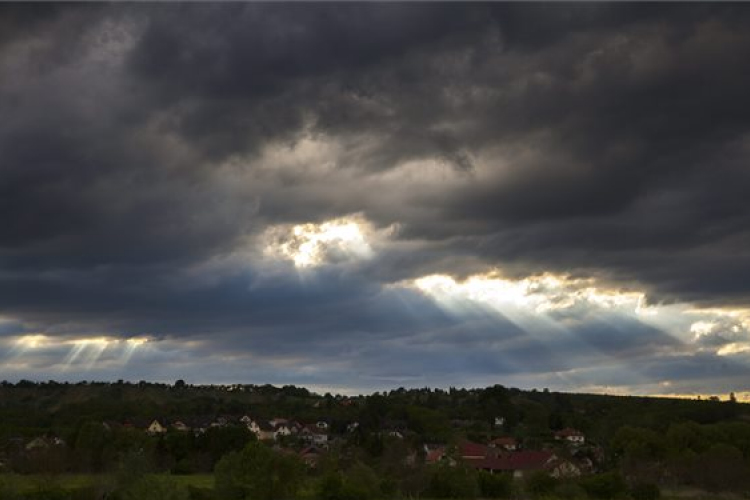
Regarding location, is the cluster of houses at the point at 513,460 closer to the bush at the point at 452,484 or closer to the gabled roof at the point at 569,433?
the bush at the point at 452,484

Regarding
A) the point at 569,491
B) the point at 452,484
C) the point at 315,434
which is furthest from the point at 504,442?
the point at 452,484

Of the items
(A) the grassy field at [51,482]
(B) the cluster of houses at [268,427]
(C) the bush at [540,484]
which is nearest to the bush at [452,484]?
(C) the bush at [540,484]

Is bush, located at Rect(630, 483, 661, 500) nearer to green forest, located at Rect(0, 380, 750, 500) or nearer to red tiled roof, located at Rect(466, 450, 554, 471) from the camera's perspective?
green forest, located at Rect(0, 380, 750, 500)

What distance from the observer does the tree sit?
78438 mm

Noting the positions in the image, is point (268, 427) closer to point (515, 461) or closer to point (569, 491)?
point (515, 461)

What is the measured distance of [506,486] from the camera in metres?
89.7

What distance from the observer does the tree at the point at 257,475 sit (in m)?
78.4

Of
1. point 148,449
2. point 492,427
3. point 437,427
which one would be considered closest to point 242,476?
point 148,449

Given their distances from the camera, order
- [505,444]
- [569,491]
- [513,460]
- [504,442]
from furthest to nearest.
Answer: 1. [504,442]
2. [505,444]
3. [513,460]
4. [569,491]

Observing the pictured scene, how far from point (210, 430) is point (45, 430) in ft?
149

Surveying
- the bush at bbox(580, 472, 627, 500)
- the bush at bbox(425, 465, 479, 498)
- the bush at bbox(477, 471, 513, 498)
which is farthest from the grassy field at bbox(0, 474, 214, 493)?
the bush at bbox(580, 472, 627, 500)

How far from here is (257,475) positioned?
78.9 metres

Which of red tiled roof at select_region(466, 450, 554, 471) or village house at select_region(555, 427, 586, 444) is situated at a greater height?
village house at select_region(555, 427, 586, 444)

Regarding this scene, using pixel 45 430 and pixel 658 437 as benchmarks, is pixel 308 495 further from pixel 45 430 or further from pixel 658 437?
pixel 45 430
